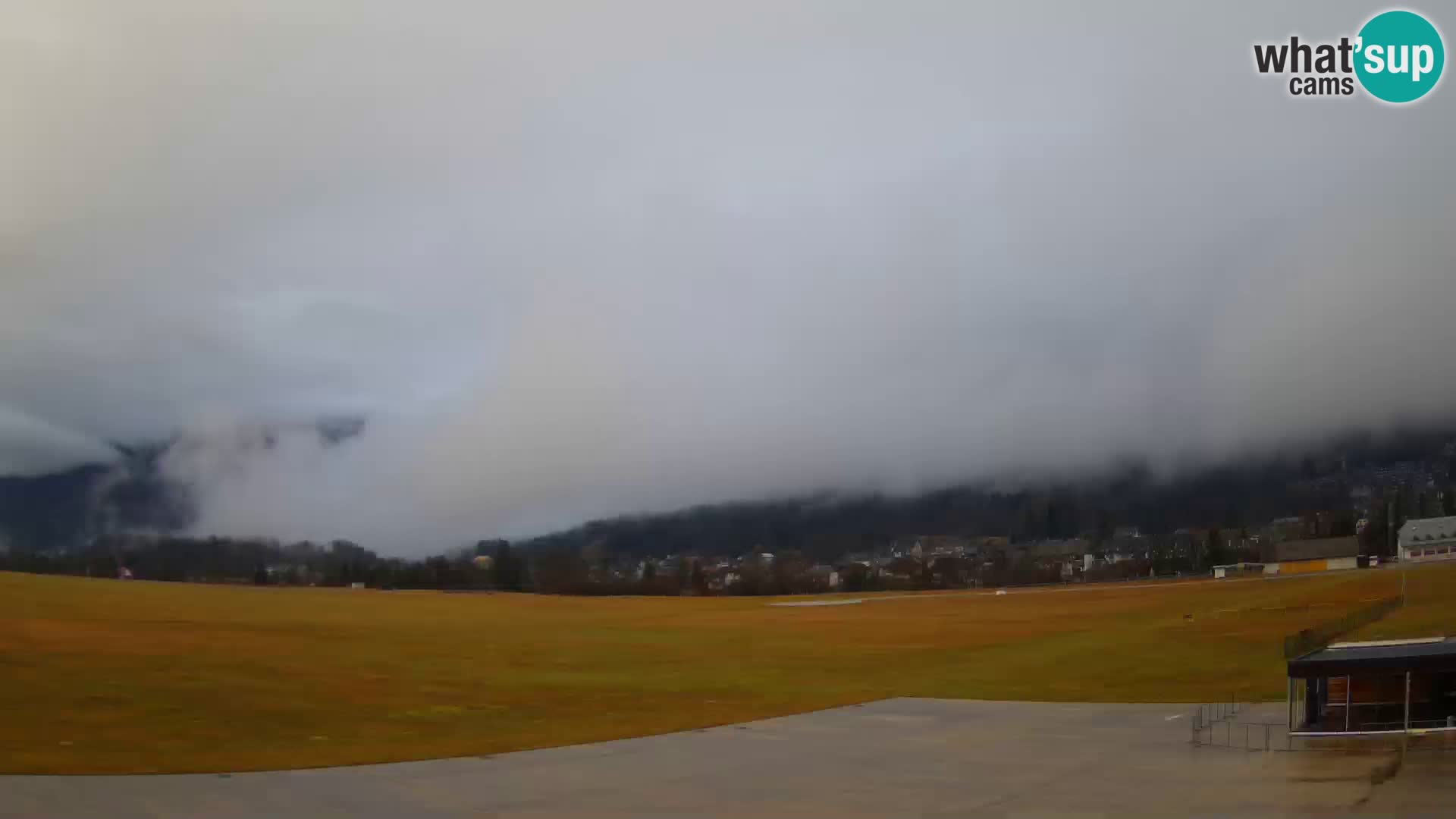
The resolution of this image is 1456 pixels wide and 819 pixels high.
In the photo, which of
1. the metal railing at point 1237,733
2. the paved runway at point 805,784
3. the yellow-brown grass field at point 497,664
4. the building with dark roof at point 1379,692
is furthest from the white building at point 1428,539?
the paved runway at point 805,784

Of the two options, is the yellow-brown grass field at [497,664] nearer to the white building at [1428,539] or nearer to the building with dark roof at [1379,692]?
the building with dark roof at [1379,692]

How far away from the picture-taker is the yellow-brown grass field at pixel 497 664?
89.3 feet

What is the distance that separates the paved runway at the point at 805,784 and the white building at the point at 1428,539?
265ft

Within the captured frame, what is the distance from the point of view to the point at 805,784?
22.9m

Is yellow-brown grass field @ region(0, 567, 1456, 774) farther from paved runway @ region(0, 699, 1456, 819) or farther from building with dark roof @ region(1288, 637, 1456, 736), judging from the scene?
building with dark roof @ region(1288, 637, 1456, 736)

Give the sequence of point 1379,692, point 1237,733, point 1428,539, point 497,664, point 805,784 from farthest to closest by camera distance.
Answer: point 1428,539
point 497,664
point 1237,733
point 1379,692
point 805,784

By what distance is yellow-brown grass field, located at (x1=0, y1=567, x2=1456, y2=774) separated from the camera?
27219 mm

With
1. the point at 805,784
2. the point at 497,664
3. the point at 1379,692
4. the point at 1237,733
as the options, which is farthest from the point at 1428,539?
the point at 805,784

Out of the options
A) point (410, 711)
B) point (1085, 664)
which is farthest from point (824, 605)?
point (410, 711)

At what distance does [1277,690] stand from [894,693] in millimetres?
14601

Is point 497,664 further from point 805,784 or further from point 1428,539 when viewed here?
point 1428,539

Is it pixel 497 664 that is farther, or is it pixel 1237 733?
pixel 497 664

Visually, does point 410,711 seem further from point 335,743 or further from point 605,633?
point 605,633

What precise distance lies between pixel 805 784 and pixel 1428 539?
9806 cm
